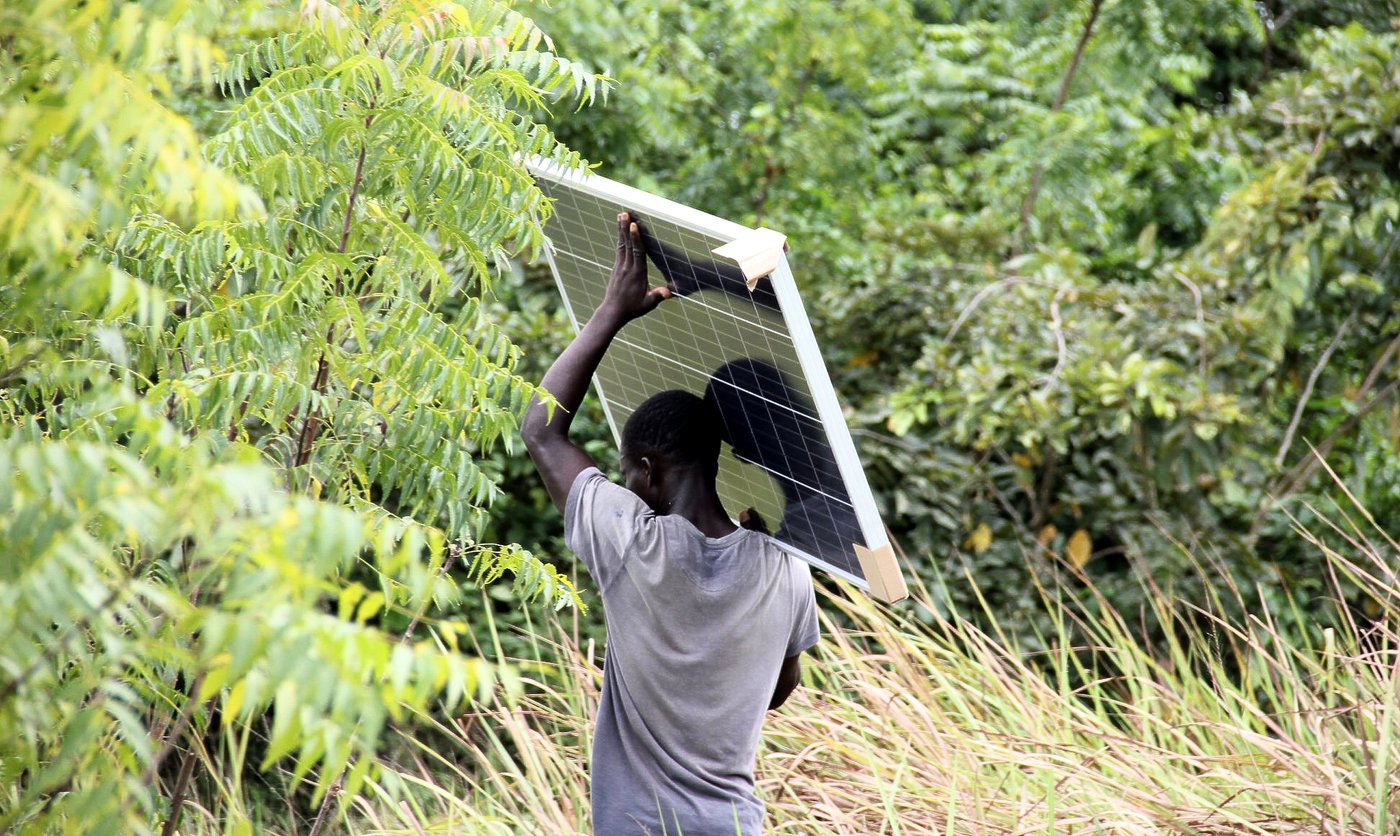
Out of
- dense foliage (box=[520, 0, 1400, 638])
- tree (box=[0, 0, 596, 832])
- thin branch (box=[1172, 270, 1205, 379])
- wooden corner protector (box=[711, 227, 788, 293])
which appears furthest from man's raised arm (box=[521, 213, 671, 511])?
thin branch (box=[1172, 270, 1205, 379])

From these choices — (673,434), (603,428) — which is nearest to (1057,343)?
(603,428)

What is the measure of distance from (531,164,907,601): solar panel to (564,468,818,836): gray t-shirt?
0.18m

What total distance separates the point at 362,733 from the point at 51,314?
5.14 ft

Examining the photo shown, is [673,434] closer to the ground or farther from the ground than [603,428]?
closer to the ground

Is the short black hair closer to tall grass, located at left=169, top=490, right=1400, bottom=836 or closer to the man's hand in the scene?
the man's hand

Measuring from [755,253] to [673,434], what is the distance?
573mm

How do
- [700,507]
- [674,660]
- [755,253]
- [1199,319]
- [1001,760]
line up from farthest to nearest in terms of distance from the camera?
[1199,319], [1001,760], [700,507], [674,660], [755,253]

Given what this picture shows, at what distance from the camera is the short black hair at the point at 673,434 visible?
10.0 feet

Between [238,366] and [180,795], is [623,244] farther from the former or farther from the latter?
[180,795]

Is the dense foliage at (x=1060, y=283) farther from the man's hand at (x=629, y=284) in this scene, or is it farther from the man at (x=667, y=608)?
the man's hand at (x=629, y=284)

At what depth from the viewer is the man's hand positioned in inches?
121

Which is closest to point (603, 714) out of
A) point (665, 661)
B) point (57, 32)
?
point (665, 661)

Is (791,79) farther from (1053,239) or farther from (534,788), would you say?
(534,788)

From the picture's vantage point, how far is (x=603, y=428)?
7.00m
